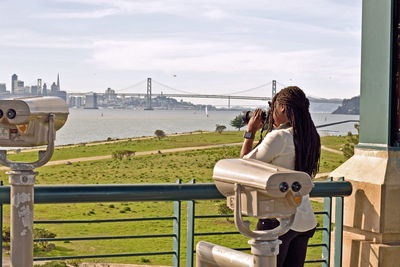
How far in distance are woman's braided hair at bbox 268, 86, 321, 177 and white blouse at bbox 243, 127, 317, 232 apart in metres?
0.04

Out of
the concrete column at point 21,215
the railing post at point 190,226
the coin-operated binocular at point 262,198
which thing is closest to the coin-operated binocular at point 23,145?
the concrete column at point 21,215

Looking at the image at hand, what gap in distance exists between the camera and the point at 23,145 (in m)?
2.71

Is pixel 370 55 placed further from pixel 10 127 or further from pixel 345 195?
pixel 10 127

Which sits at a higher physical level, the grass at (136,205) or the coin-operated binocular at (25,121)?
the coin-operated binocular at (25,121)

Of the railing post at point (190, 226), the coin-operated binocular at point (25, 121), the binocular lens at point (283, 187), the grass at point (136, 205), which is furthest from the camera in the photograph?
the grass at point (136, 205)

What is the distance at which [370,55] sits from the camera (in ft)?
13.2

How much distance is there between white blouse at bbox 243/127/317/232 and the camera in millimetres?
2908

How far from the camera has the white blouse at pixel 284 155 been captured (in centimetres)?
291

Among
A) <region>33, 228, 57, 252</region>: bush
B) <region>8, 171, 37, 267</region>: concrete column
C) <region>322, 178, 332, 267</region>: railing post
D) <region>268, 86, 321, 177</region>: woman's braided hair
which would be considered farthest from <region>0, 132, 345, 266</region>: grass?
<region>8, 171, 37, 267</region>: concrete column

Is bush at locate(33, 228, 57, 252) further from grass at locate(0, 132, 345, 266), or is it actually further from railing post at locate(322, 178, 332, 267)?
railing post at locate(322, 178, 332, 267)

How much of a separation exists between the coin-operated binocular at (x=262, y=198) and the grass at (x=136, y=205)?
21.3 metres

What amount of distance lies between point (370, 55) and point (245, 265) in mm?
2095

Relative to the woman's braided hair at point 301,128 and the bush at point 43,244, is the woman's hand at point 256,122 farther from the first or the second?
the bush at point 43,244

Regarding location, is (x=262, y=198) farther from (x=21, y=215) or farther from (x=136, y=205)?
(x=136, y=205)
